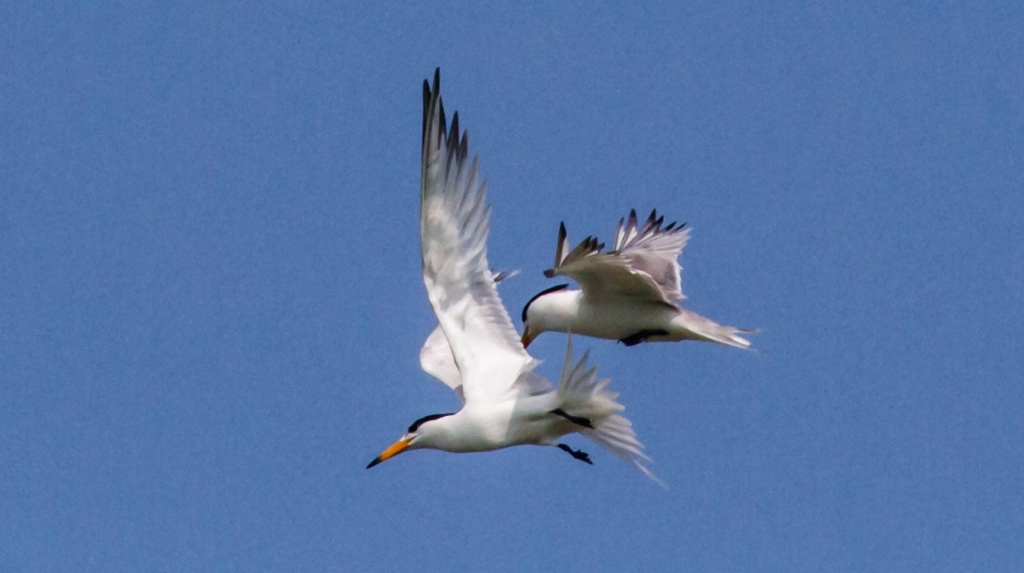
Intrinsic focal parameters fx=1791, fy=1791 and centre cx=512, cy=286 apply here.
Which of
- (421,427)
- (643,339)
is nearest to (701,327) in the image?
(643,339)

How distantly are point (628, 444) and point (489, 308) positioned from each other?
1373 mm

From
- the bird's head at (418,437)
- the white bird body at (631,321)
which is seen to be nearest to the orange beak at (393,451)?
the bird's head at (418,437)

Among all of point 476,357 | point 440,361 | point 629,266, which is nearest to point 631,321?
point 629,266

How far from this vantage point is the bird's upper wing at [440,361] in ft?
39.7

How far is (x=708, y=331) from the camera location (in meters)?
11.8

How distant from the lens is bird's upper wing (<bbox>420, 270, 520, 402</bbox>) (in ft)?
39.7

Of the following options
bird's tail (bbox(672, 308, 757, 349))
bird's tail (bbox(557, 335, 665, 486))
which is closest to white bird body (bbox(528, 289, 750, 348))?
bird's tail (bbox(672, 308, 757, 349))

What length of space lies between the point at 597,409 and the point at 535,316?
2.05m

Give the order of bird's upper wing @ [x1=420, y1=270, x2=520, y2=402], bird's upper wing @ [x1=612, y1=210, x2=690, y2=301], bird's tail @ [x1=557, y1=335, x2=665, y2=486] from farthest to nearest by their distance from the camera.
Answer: bird's upper wing @ [x1=612, y1=210, x2=690, y2=301] → bird's upper wing @ [x1=420, y1=270, x2=520, y2=402] → bird's tail @ [x1=557, y1=335, x2=665, y2=486]

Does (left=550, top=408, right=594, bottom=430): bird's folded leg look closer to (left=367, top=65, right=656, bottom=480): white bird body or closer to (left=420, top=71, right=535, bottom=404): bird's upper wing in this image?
(left=367, top=65, right=656, bottom=480): white bird body

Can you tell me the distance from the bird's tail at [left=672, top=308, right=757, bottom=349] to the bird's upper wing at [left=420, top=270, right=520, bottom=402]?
152 centimetres

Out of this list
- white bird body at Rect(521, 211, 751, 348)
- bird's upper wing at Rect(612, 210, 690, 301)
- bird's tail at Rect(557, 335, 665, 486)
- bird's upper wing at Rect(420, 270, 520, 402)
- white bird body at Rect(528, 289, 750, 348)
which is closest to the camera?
bird's tail at Rect(557, 335, 665, 486)

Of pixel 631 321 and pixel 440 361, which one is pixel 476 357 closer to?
pixel 440 361

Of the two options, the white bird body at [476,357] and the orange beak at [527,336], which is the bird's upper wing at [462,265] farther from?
the orange beak at [527,336]
